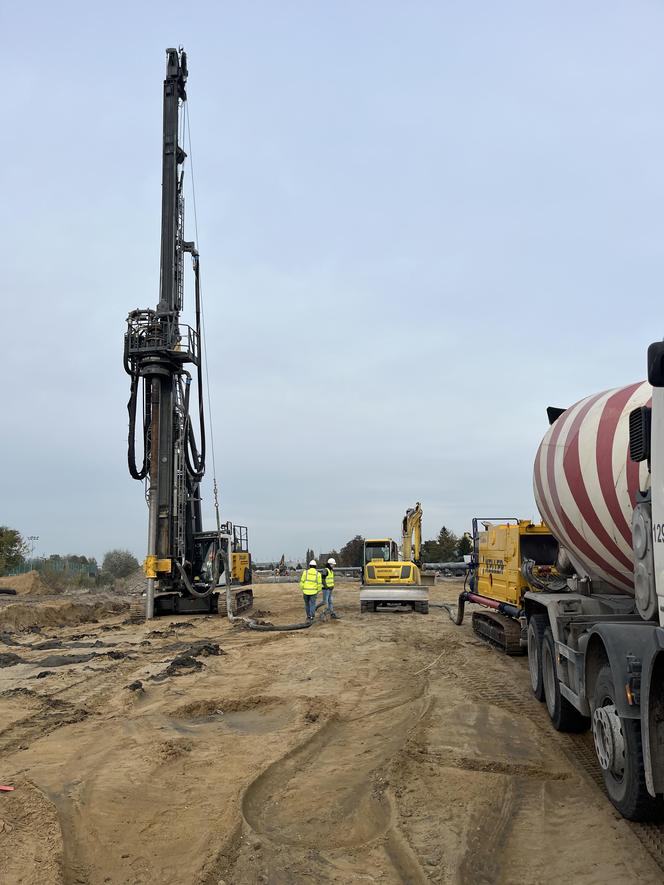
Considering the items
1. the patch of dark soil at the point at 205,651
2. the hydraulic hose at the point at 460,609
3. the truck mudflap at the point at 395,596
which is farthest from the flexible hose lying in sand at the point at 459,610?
the patch of dark soil at the point at 205,651

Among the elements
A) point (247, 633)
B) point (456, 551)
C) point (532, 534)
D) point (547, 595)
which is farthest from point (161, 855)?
point (456, 551)

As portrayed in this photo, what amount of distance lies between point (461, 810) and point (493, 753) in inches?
61.5

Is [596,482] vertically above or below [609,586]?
above

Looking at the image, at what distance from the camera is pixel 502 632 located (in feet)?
40.7

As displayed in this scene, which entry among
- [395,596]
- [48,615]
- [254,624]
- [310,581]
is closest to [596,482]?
[310,581]

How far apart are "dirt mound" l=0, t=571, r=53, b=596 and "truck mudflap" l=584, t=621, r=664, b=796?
29917 millimetres

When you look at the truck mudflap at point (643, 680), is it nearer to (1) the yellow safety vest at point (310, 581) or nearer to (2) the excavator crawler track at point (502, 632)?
(2) the excavator crawler track at point (502, 632)

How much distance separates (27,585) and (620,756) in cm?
3064

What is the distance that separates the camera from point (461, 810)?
5074 mm

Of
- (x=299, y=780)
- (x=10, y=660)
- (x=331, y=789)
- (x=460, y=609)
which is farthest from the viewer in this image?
(x=460, y=609)

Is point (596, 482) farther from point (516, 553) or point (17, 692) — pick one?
point (17, 692)

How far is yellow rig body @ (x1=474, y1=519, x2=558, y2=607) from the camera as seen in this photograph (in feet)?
38.0

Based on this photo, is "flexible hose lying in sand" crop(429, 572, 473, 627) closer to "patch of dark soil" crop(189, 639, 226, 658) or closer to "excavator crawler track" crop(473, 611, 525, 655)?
"excavator crawler track" crop(473, 611, 525, 655)

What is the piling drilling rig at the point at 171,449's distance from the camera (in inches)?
824
